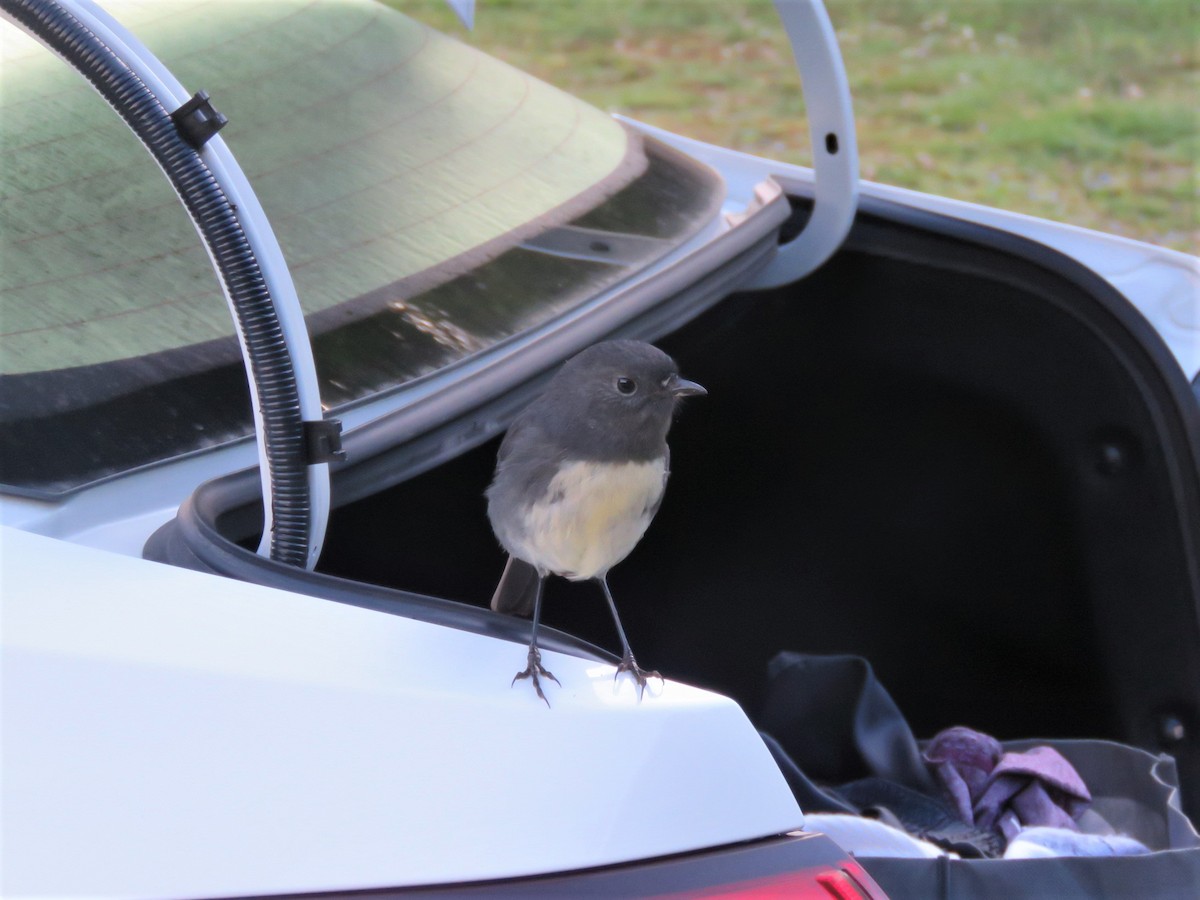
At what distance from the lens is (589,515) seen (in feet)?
5.76

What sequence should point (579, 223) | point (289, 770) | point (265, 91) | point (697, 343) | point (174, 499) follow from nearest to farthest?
point (289, 770) < point (174, 499) < point (265, 91) < point (579, 223) < point (697, 343)

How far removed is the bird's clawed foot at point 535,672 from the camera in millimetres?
1372

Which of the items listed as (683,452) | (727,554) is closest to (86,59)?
(683,452)

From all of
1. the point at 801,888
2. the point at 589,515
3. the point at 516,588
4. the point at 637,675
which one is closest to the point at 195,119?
the point at 589,515

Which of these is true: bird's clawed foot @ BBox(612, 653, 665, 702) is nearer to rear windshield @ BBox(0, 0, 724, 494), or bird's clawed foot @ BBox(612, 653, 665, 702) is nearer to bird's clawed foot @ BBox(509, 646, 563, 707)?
bird's clawed foot @ BBox(509, 646, 563, 707)

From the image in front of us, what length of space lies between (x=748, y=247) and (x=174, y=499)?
50.0 inches

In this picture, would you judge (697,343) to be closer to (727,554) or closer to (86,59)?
(727,554)

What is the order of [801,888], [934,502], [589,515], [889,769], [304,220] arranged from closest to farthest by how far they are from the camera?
[801,888], [589,515], [304,220], [889,769], [934,502]

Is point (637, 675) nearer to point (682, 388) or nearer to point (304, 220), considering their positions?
point (682, 388)

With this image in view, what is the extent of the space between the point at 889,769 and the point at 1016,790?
0.24 meters

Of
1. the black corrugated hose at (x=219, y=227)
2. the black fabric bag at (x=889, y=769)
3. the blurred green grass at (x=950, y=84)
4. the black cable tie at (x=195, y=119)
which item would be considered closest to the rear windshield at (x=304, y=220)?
the black corrugated hose at (x=219, y=227)

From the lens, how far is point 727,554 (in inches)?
115

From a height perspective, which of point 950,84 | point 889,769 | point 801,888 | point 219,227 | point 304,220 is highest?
point 219,227

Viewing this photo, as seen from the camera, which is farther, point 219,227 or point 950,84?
point 950,84
